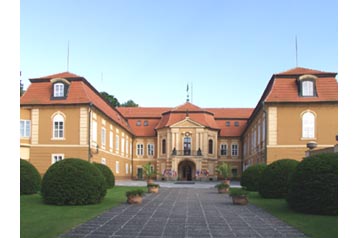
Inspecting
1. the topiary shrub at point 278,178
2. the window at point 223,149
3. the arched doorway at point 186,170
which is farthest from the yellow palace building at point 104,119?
the window at point 223,149

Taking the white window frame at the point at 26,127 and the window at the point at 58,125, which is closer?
the white window frame at the point at 26,127

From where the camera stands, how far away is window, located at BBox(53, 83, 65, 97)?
32.5m

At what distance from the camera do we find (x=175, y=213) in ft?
41.8

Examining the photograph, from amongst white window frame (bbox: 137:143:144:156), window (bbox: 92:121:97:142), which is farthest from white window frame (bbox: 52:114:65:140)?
white window frame (bbox: 137:143:144:156)

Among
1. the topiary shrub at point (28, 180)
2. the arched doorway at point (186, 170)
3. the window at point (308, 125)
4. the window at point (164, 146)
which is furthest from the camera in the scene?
the window at point (164, 146)

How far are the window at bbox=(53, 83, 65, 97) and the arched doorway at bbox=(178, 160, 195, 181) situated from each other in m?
22.4

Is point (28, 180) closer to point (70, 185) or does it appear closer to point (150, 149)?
point (70, 185)

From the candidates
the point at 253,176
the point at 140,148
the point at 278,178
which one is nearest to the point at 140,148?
the point at 140,148

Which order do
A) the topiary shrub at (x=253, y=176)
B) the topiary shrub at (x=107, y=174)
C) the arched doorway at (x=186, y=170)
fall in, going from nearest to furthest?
1. the topiary shrub at (x=253, y=176)
2. the topiary shrub at (x=107, y=174)
3. the arched doorway at (x=186, y=170)

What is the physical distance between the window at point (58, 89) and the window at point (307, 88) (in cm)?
1864

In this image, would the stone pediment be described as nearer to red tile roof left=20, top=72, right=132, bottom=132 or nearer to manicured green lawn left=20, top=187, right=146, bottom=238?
red tile roof left=20, top=72, right=132, bottom=132

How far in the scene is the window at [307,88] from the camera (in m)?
30.8

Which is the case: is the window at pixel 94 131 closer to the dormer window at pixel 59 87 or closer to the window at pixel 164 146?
the dormer window at pixel 59 87
